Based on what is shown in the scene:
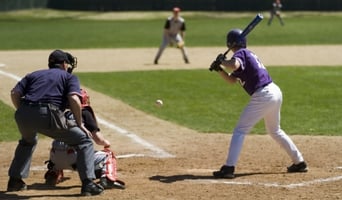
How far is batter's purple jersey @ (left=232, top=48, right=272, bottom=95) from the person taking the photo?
9734 millimetres

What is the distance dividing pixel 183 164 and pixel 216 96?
7.42 meters

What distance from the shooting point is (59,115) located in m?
8.57

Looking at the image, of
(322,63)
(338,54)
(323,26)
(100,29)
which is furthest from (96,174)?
(323,26)

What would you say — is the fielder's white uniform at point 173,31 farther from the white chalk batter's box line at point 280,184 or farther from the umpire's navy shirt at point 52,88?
the umpire's navy shirt at point 52,88

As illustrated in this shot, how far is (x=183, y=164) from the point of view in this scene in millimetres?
10883

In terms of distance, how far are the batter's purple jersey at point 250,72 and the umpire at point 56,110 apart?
2.27 meters

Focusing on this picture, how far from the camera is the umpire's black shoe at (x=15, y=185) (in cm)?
901

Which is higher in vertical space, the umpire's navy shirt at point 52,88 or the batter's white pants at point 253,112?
the umpire's navy shirt at point 52,88

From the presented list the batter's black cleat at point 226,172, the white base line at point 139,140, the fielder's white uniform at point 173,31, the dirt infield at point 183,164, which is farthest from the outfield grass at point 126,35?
the batter's black cleat at point 226,172

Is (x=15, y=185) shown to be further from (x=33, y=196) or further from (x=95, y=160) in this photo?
(x=95, y=160)

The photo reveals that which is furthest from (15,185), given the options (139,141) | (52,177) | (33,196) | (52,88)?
(139,141)

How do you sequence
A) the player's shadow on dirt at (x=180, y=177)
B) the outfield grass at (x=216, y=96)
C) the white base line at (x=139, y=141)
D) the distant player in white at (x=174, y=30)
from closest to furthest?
the player's shadow on dirt at (x=180, y=177), the white base line at (x=139, y=141), the outfield grass at (x=216, y=96), the distant player in white at (x=174, y=30)

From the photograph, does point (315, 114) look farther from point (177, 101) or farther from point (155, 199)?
point (155, 199)

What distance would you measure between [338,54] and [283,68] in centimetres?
603
